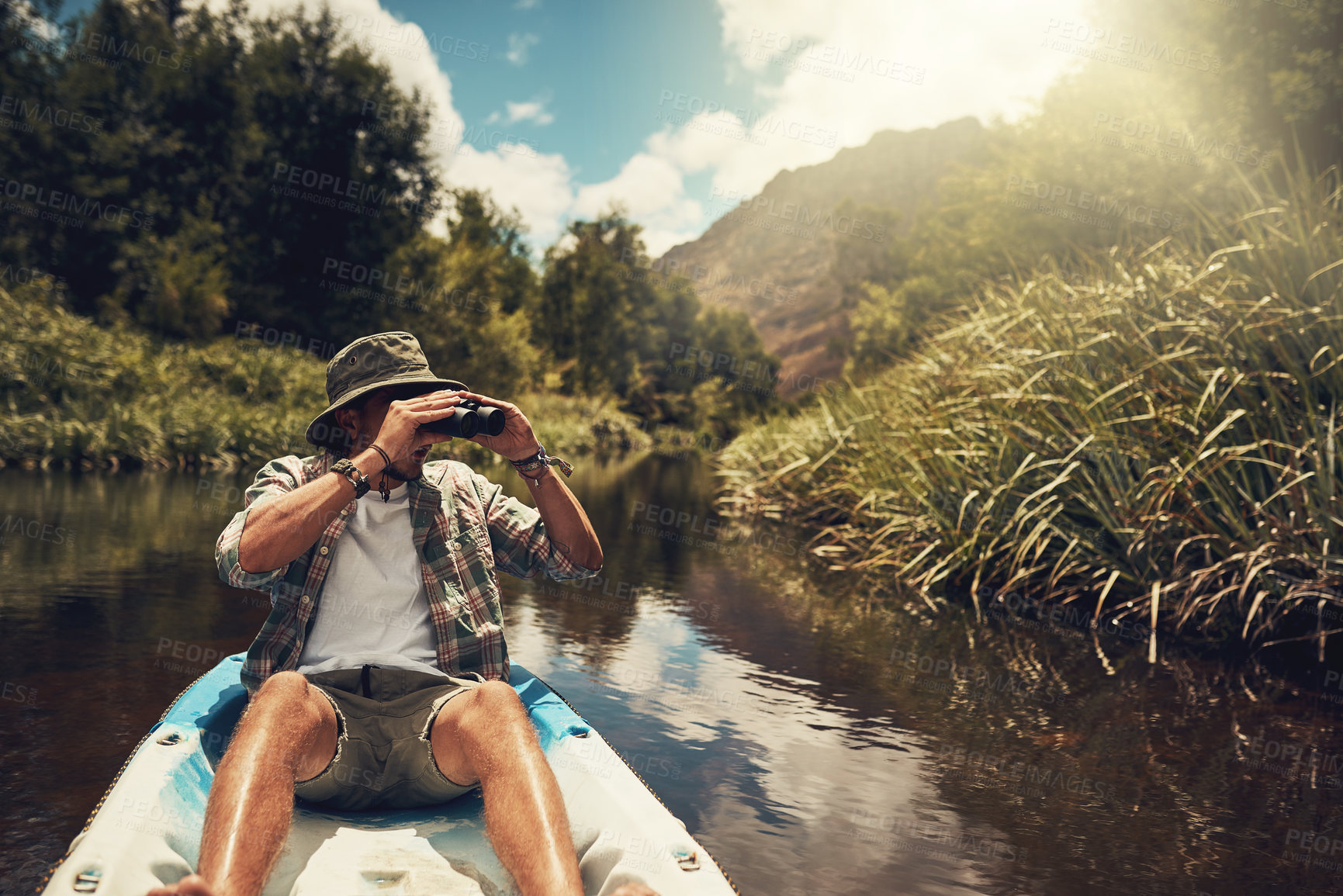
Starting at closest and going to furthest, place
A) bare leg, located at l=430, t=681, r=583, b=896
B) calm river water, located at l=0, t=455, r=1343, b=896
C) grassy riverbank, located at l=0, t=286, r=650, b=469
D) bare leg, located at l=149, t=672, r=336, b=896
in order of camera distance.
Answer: bare leg, located at l=149, t=672, r=336, b=896 → bare leg, located at l=430, t=681, r=583, b=896 → calm river water, located at l=0, t=455, r=1343, b=896 → grassy riverbank, located at l=0, t=286, r=650, b=469

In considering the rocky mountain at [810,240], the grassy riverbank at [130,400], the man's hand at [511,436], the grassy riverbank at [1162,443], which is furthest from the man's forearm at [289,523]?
the rocky mountain at [810,240]

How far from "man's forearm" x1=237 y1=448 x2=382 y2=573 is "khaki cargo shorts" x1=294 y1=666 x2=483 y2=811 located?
0.34 meters

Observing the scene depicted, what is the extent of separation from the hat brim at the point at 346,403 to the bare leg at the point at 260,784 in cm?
69

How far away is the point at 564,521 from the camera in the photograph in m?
2.76

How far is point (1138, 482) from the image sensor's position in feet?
20.4

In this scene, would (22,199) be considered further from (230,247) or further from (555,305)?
(555,305)

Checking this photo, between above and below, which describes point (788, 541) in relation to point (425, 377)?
below

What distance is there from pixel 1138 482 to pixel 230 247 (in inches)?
1206

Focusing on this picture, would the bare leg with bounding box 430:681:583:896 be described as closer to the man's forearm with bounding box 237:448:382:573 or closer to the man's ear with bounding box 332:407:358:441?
the man's forearm with bounding box 237:448:382:573

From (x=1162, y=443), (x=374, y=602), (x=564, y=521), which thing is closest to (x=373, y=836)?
(x=374, y=602)

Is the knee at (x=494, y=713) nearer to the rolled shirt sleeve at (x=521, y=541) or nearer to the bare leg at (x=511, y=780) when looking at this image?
the bare leg at (x=511, y=780)

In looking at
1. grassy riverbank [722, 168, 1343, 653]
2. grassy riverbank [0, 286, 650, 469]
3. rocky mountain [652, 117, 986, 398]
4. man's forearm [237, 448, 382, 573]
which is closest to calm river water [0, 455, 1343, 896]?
grassy riverbank [722, 168, 1343, 653]

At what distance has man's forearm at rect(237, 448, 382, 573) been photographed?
2.31 meters

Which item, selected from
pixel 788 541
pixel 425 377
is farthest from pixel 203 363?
pixel 425 377
